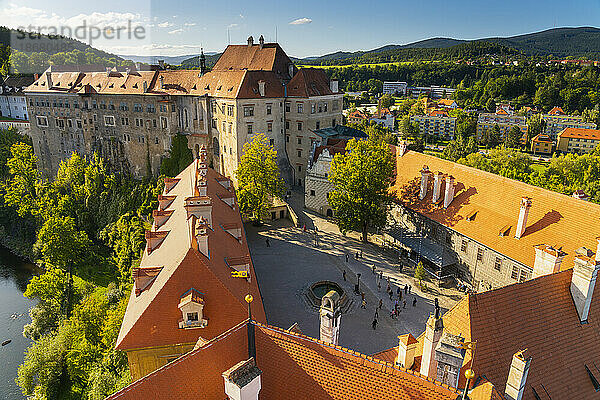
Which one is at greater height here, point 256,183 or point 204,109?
point 204,109

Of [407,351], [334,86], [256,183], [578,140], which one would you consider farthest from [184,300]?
[578,140]

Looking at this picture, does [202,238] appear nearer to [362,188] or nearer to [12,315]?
[362,188]

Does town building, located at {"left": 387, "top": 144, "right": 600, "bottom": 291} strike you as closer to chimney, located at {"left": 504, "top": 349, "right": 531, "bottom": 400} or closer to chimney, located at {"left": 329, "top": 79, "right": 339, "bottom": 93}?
chimney, located at {"left": 504, "top": 349, "right": 531, "bottom": 400}

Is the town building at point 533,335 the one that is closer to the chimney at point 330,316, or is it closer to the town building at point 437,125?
the chimney at point 330,316

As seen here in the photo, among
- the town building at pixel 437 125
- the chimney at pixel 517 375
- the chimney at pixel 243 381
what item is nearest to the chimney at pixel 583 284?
the chimney at pixel 517 375

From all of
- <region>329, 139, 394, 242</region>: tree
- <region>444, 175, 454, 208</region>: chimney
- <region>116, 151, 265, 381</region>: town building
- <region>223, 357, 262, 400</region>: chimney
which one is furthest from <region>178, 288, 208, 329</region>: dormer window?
<region>444, 175, 454, 208</region>: chimney

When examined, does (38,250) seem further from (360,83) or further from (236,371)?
(360,83)
